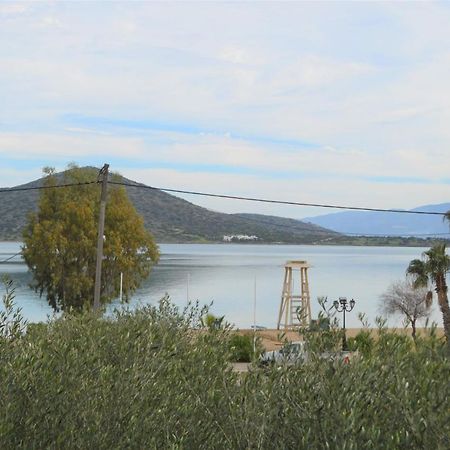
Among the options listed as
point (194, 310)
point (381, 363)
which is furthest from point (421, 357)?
point (194, 310)

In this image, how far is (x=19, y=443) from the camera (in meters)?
9.28

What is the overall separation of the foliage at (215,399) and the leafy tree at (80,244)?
1386 inches

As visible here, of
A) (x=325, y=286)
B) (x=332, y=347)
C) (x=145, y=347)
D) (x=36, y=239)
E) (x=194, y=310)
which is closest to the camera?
(x=332, y=347)

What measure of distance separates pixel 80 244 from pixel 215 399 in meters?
37.9

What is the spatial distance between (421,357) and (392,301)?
53.9 meters

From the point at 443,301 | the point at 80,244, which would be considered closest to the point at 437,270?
the point at 443,301

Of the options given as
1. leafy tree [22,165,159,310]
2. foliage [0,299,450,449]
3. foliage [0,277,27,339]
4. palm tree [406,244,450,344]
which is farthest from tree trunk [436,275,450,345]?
foliage [0,277,27,339]

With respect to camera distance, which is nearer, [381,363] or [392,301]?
[381,363]

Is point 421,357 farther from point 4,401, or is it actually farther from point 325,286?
point 325,286

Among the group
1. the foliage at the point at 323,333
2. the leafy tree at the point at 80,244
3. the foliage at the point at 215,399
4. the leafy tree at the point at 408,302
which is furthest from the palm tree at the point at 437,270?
the foliage at the point at 323,333

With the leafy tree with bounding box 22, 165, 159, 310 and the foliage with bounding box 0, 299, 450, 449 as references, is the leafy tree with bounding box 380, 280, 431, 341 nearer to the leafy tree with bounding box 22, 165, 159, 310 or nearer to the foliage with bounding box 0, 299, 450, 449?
Answer: the leafy tree with bounding box 22, 165, 159, 310

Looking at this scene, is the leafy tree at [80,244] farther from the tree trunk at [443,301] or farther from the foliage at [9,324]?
the foliage at [9,324]

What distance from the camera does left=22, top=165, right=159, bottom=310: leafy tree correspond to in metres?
46.4

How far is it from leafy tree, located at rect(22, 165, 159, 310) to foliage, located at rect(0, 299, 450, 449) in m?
35.2
